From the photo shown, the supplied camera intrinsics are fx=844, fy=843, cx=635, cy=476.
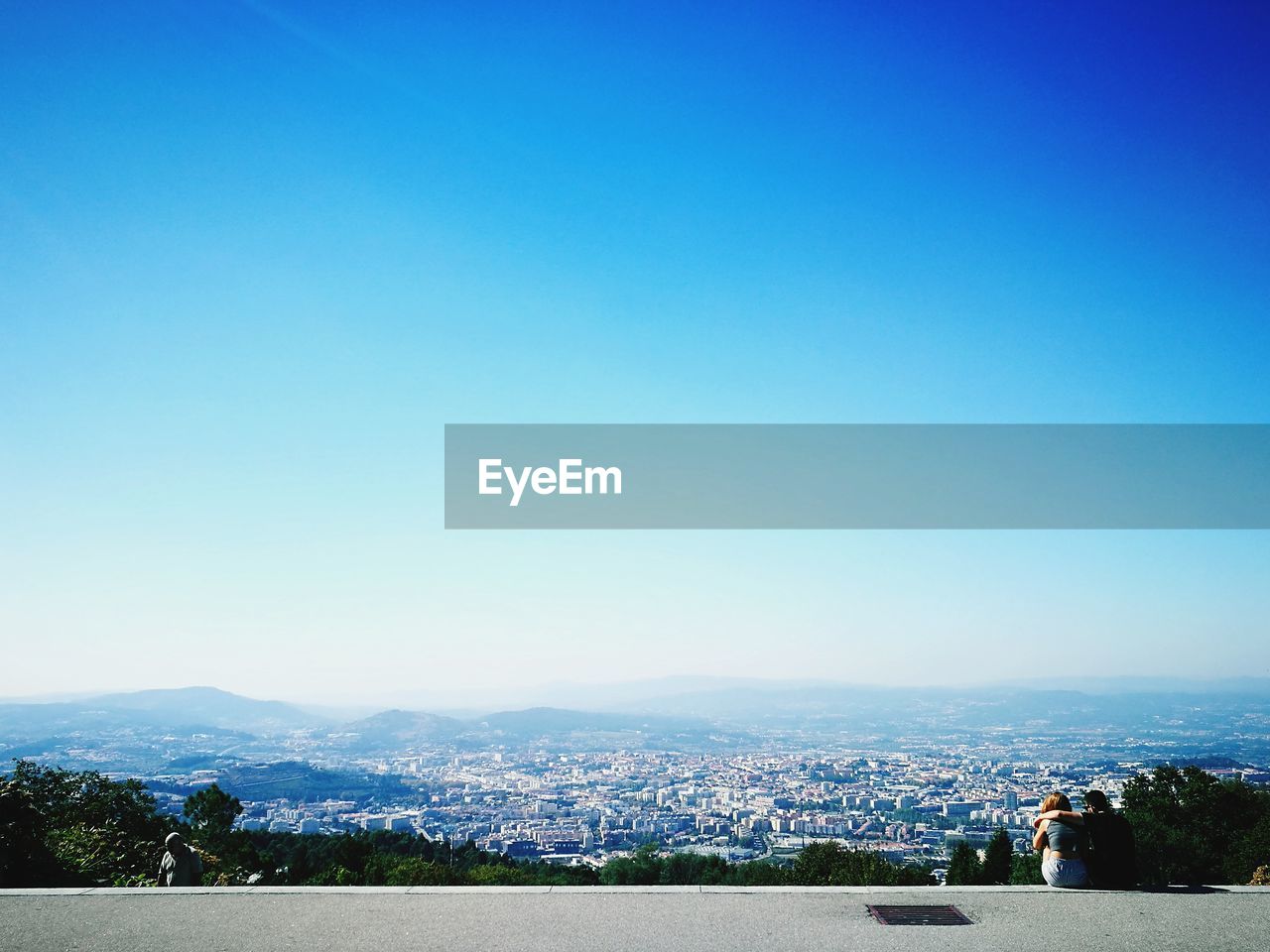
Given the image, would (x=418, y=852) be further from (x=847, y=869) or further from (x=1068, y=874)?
(x=1068, y=874)

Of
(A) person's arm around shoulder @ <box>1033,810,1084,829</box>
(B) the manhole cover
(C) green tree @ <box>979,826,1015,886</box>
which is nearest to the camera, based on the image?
(B) the manhole cover

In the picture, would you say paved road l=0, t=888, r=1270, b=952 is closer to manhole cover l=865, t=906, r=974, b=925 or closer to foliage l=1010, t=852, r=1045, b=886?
manhole cover l=865, t=906, r=974, b=925

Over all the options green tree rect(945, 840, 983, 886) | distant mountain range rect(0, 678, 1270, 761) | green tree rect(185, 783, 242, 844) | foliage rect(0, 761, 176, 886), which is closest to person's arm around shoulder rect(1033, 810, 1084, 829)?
foliage rect(0, 761, 176, 886)

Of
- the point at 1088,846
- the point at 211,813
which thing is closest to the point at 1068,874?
the point at 1088,846

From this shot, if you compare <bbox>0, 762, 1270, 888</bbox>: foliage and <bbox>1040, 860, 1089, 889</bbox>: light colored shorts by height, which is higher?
<bbox>1040, 860, 1089, 889</bbox>: light colored shorts

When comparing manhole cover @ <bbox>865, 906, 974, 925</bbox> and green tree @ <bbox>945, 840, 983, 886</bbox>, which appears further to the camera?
green tree @ <bbox>945, 840, 983, 886</bbox>

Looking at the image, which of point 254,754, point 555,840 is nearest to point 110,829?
point 555,840
